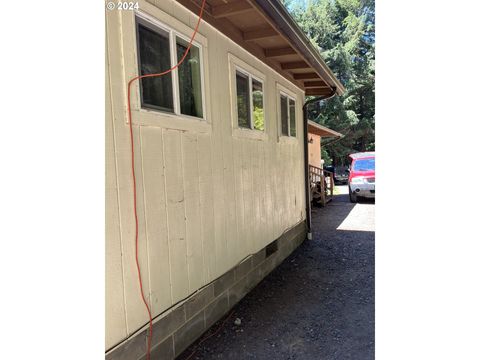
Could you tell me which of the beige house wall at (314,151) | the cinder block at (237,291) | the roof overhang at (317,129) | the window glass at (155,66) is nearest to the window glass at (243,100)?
the window glass at (155,66)

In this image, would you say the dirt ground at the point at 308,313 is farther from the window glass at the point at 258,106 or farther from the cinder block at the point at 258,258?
the window glass at the point at 258,106

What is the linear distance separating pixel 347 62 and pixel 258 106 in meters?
21.7

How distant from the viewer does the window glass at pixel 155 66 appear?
231 cm

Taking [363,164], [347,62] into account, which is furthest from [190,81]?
[347,62]

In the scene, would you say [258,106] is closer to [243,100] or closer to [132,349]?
[243,100]

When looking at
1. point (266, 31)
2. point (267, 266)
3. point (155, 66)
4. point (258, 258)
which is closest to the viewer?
point (155, 66)

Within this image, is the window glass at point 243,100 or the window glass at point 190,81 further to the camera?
the window glass at point 243,100

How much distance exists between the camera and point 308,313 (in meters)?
3.49

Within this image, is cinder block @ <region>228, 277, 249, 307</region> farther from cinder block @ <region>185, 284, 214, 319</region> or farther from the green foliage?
the green foliage

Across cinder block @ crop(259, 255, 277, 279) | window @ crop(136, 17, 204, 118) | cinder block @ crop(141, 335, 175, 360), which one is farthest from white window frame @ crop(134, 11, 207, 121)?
cinder block @ crop(259, 255, 277, 279)

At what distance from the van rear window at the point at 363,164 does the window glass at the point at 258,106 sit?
8370 millimetres

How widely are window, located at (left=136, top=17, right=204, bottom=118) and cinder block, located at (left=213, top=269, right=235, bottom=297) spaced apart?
1.80 metres
